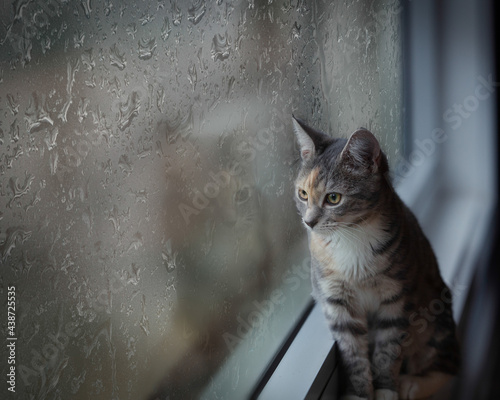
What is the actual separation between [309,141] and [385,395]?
466 millimetres

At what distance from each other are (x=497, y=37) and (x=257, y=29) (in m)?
1.33

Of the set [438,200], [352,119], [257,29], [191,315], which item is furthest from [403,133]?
[191,315]

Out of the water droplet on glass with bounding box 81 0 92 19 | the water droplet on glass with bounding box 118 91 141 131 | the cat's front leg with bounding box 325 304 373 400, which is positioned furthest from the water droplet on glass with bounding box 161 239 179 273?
the cat's front leg with bounding box 325 304 373 400

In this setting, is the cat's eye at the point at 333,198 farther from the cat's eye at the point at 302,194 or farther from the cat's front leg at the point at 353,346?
the cat's front leg at the point at 353,346

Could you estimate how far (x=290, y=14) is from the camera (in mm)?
1036

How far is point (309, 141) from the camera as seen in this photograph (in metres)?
1.01

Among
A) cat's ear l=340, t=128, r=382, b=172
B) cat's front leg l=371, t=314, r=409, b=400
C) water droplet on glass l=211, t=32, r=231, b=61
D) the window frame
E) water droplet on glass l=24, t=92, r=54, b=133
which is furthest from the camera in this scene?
the window frame

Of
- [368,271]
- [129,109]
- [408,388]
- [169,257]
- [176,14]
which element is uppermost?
[176,14]

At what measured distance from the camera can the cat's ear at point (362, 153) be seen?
36.8 inches

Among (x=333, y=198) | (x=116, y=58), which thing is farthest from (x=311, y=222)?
(x=116, y=58)

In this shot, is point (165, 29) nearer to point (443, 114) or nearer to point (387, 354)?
point (387, 354)

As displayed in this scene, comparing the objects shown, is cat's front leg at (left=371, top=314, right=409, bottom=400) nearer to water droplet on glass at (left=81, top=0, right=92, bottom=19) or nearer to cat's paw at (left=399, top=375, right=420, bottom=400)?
cat's paw at (left=399, top=375, right=420, bottom=400)

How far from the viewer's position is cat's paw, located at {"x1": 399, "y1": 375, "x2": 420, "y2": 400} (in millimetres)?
1090

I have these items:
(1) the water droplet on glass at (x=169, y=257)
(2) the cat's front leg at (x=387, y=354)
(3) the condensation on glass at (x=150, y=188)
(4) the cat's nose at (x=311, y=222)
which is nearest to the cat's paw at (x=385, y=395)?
(2) the cat's front leg at (x=387, y=354)
